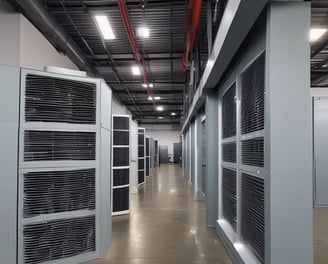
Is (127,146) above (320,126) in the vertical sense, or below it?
below

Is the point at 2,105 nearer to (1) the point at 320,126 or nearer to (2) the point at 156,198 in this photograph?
(2) the point at 156,198

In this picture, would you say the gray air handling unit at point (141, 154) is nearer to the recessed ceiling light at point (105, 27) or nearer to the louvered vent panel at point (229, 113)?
the recessed ceiling light at point (105, 27)

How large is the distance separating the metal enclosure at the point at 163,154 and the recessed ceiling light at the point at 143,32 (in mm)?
17608

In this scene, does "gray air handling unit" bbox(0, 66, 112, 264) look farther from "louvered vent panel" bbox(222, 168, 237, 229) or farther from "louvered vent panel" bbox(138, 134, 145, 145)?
"louvered vent panel" bbox(138, 134, 145, 145)

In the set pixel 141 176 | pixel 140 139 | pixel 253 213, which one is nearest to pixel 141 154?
pixel 140 139

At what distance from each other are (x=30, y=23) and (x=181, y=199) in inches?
209

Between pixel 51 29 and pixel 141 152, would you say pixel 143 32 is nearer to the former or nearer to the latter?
pixel 51 29

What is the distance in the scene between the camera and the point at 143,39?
5.75m

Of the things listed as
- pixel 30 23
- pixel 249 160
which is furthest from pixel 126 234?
pixel 30 23

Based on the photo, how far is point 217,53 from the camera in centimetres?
293

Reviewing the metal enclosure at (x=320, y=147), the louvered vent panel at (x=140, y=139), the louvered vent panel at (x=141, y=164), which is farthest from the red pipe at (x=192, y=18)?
the louvered vent panel at (x=141, y=164)

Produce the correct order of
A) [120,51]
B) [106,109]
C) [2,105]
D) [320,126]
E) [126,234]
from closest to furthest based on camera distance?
[2,105] → [106,109] → [126,234] → [320,126] → [120,51]

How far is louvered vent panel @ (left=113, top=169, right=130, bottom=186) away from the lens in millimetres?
5266

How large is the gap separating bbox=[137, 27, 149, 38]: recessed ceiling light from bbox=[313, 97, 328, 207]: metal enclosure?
396cm
